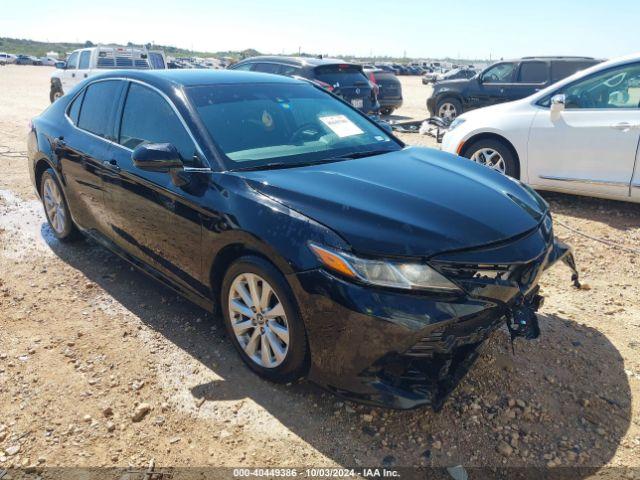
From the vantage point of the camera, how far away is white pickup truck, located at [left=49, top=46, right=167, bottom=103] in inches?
587

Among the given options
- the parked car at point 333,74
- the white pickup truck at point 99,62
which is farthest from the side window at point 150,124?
the white pickup truck at point 99,62

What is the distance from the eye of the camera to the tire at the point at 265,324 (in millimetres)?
2568

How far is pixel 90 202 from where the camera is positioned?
4094 millimetres

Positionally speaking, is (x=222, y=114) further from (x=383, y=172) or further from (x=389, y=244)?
(x=389, y=244)

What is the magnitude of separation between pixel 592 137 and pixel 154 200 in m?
4.39

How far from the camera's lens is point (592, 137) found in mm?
5359

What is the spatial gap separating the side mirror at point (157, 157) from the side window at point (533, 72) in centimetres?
1012

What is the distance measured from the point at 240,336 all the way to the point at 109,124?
6.63 feet

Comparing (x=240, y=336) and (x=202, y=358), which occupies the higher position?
(x=240, y=336)

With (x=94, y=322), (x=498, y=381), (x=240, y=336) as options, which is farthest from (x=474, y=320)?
(x=94, y=322)

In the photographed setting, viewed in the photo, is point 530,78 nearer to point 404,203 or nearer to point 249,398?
point 404,203

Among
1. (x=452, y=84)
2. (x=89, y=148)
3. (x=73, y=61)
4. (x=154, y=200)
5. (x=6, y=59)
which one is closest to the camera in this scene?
(x=154, y=200)

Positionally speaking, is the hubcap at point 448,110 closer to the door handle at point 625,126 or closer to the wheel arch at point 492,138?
the wheel arch at point 492,138

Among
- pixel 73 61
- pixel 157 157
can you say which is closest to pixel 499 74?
pixel 157 157
